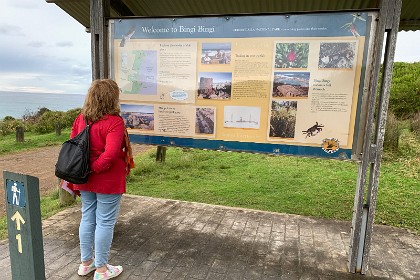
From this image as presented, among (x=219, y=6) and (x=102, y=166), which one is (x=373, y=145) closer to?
(x=102, y=166)

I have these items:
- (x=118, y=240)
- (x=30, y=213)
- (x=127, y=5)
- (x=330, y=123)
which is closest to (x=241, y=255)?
(x=118, y=240)

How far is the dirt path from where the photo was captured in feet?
24.8

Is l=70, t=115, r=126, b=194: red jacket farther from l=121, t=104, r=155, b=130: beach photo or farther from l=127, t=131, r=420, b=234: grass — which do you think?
l=127, t=131, r=420, b=234: grass

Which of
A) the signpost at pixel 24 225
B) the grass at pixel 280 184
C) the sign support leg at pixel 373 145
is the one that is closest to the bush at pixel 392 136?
the grass at pixel 280 184

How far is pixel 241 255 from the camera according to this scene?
3.45 m

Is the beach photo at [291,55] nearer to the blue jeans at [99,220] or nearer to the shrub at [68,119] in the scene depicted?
the blue jeans at [99,220]

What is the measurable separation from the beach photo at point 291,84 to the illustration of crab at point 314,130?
0.31m

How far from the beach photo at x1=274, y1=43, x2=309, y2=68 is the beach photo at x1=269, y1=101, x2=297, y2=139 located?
37 centimetres

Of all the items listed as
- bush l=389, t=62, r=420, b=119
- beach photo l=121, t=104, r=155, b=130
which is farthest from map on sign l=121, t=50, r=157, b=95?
bush l=389, t=62, r=420, b=119

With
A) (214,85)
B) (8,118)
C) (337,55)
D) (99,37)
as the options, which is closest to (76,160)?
(214,85)

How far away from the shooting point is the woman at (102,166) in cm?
257

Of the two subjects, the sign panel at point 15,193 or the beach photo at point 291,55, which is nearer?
the sign panel at point 15,193

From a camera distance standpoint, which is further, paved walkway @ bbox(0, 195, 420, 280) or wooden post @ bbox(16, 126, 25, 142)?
wooden post @ bbox(16, 126, 25, 142)

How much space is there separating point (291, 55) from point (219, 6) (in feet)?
5.82
